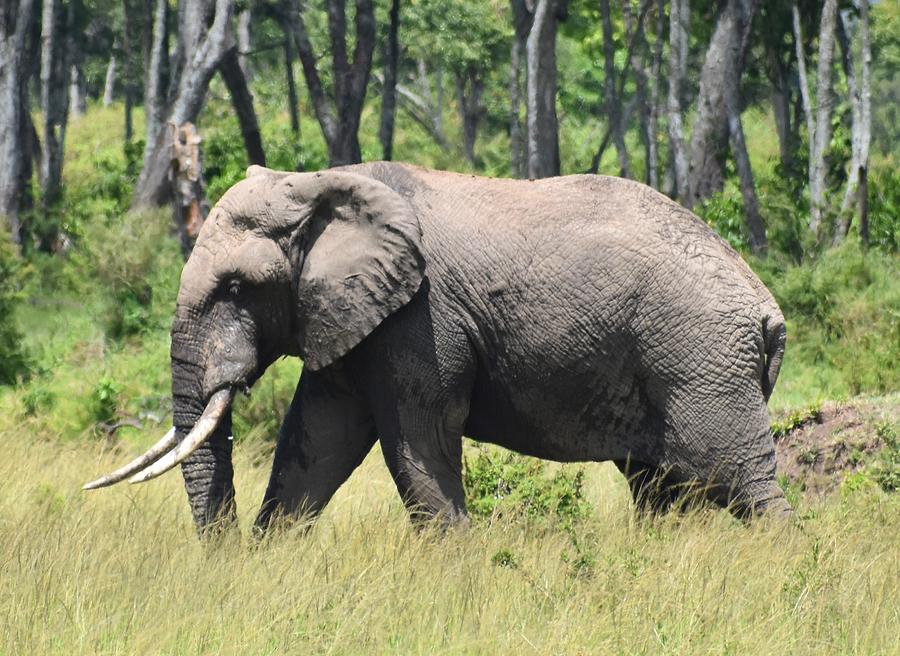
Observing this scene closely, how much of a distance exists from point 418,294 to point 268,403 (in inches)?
181

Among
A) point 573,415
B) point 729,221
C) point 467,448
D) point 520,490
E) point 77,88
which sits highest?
point 573,415

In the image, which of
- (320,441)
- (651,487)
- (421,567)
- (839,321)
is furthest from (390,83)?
(421,567)

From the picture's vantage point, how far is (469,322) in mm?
7031

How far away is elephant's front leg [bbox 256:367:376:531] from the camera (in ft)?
23.8

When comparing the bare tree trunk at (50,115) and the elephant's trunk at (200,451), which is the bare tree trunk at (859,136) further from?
the bare tree trunk at (50,115)

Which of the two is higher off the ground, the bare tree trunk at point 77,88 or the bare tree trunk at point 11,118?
the bare tree trunk at point 11,118

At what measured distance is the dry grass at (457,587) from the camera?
18.0 feet

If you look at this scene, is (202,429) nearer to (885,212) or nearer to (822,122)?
(822,122)

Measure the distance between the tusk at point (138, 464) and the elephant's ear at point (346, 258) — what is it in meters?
0.73

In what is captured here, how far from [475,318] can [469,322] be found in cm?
3

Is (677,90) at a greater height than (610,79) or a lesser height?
greater

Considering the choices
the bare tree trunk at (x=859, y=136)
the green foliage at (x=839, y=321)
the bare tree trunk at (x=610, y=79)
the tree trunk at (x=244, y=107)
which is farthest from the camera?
the bare tree trunk at (x=610, y=79)

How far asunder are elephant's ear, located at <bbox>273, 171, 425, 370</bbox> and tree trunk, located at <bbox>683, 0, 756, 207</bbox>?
1093cm

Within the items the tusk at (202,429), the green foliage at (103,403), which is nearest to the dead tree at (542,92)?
the green foliage at (103,403)
